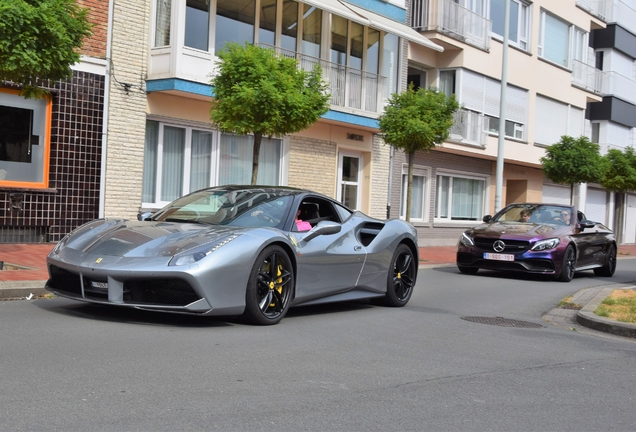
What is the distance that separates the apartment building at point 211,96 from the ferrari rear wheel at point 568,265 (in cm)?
731

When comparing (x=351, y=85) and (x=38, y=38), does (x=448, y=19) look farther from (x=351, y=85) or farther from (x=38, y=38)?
(x=38, y=38)

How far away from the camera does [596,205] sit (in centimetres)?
4288

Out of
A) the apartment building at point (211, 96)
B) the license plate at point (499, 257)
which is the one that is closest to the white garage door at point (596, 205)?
the apartment building at point (211, 96)

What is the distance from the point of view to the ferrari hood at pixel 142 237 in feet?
23.3

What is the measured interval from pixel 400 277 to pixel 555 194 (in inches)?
1187

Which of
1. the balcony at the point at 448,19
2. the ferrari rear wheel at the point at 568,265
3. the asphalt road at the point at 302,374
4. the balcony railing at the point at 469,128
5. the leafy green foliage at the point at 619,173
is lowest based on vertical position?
the asphalt road at the point at 302,374

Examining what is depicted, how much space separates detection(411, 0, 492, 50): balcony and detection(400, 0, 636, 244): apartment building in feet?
0.11

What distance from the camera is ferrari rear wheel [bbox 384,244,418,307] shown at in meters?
9.70

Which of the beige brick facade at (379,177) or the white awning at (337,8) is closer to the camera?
the white awning at (337,8)

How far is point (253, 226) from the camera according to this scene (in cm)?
794

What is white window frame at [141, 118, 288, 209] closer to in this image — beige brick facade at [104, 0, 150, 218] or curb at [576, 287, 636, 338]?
beige brick facade at [104, 0, 150, 218]

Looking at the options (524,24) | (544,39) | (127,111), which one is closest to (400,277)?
(127,111)

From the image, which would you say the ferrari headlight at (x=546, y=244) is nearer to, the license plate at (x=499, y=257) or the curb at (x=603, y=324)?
the license plate at (x=499, y=257)

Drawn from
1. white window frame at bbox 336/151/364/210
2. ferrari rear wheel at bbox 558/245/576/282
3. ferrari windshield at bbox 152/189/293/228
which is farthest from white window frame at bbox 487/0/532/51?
ferrari windshield at bbox 152/189/293/228
